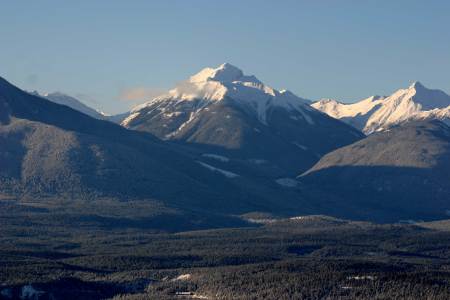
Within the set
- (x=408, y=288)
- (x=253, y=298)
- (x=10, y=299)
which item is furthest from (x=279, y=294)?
(x=10, y=299)

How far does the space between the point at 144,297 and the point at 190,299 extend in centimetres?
633

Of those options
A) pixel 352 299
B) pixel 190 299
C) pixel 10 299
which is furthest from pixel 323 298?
pixel 10 299

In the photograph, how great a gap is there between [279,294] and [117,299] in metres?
22.1

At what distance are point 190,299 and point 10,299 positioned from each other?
2465cm

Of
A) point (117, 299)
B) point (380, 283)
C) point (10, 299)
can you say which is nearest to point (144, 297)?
point (117, 299)

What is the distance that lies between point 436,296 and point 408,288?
25.1 ft

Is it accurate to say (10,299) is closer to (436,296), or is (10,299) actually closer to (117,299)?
(117,299)

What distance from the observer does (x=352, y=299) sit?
18862 cm

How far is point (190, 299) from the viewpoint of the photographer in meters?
198

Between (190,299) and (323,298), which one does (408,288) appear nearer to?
(323,298)

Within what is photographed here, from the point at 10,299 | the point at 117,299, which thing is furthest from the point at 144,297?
the point at 10,299

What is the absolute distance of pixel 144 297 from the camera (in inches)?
7820

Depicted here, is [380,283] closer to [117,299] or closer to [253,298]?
[253,298]

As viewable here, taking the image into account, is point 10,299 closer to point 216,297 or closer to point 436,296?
point 216,297
